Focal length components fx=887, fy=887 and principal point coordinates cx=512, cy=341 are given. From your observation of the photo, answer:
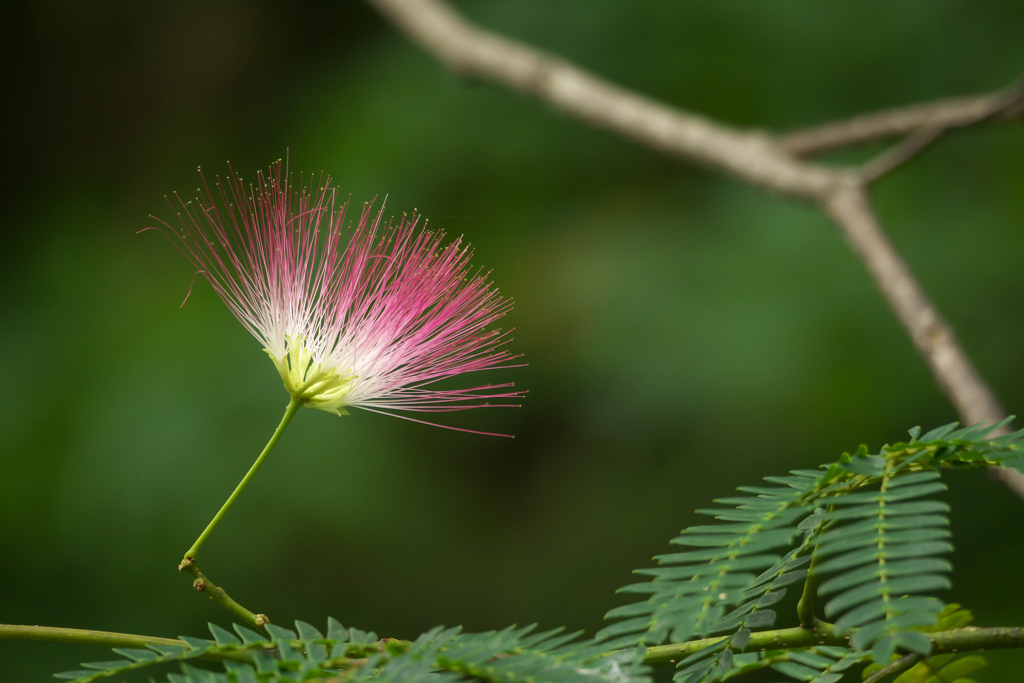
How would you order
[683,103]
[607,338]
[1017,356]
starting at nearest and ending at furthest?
[1017,356] < [607,338] < [683,103]

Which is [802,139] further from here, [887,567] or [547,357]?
[887,567]

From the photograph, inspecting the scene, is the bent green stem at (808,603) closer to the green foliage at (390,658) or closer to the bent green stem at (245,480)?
the green foliage at (390,658)

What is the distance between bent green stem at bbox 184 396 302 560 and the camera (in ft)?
1.84

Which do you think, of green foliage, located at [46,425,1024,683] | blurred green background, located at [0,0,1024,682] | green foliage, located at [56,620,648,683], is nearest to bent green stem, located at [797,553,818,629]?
green foliage, located at [46,425,1024,683]

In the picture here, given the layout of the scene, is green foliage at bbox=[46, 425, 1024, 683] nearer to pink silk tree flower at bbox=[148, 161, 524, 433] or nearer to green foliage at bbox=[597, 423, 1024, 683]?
green foliage at bbox=[597, 423, 1024, 683]

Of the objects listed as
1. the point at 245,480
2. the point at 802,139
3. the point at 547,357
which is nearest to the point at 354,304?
the point at 245,480

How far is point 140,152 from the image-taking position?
A: 2.78 m

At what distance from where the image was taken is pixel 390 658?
1.51 feet

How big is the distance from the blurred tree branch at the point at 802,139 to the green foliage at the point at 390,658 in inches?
13.3

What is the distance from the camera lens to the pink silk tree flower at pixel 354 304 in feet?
2.40

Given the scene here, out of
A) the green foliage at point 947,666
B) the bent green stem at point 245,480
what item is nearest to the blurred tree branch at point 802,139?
the green foliage at point 947,666

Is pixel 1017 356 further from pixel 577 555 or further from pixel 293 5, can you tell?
pixel 293 5

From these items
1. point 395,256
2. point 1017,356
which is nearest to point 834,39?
point 1017,356

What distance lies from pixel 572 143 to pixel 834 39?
688mm
